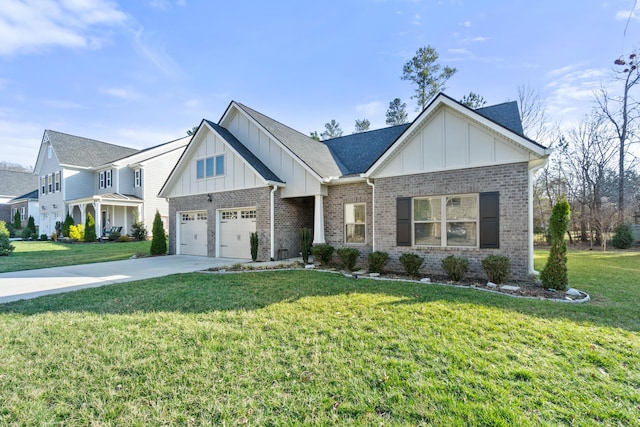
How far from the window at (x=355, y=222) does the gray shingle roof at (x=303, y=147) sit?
5.43 ft

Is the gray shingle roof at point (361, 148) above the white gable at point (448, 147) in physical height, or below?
above

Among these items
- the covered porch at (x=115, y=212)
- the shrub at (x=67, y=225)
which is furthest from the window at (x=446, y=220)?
the shrub at (x=67, y=225)

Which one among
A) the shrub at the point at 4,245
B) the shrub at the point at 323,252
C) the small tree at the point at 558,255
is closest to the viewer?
the small tree at the point at 558,255

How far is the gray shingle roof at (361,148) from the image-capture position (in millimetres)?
13602

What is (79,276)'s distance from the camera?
9.09 m

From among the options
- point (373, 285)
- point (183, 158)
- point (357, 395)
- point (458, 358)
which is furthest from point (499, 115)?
point (183, 158)

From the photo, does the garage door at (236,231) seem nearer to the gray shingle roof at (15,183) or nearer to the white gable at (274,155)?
the white gable at (274,155)

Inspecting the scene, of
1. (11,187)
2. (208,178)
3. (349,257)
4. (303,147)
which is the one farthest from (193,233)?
(11,187)

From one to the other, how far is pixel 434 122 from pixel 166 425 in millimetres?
9282

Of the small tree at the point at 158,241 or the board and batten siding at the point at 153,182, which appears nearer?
the small tree at the point at 158,241

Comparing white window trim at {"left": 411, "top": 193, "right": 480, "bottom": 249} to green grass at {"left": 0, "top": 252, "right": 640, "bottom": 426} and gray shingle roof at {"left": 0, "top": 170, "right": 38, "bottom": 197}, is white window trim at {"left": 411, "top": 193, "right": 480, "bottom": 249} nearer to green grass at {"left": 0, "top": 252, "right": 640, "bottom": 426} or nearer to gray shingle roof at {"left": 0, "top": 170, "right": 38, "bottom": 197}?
green grass at {"left": 0, "top": 252, "right": 640, "bottom": 426}

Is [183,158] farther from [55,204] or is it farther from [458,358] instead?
[55,204]

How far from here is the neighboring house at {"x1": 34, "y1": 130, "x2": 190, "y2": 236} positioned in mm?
23681

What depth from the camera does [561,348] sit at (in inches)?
146
